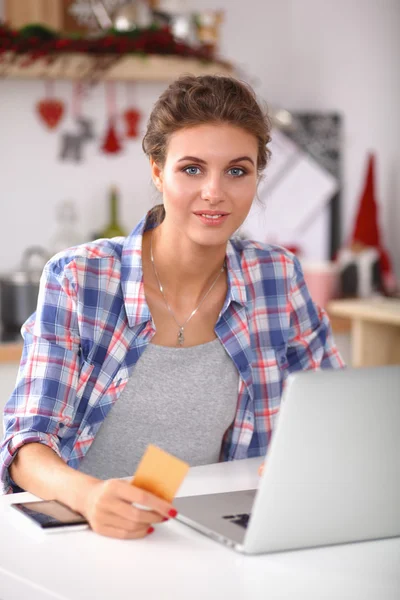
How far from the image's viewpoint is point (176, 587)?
1.01m

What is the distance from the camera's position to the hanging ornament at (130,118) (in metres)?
3.35

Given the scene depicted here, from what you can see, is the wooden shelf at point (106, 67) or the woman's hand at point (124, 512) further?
the wooden shelf at point (106, 67)

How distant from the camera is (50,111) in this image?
10.6 feet

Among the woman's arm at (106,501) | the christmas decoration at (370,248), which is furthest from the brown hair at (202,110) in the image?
the christmas decoration at (370,248)

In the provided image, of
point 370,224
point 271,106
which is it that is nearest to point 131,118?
point 271,106

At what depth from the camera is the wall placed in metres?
3.26

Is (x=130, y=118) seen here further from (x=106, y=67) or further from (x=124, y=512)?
(x=124, y=512)

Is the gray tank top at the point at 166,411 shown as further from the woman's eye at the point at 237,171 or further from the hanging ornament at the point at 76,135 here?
the hanging ornament at the point at 76,135

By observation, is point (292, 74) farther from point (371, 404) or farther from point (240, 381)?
point (371, 404)

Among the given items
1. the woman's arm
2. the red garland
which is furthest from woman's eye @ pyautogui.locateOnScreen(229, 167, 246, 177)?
the red garland

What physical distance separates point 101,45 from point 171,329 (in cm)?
166

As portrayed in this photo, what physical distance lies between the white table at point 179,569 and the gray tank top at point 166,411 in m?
0.46

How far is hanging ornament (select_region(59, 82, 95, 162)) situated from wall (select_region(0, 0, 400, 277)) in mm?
31

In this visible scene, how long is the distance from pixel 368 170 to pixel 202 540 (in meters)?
2.74
